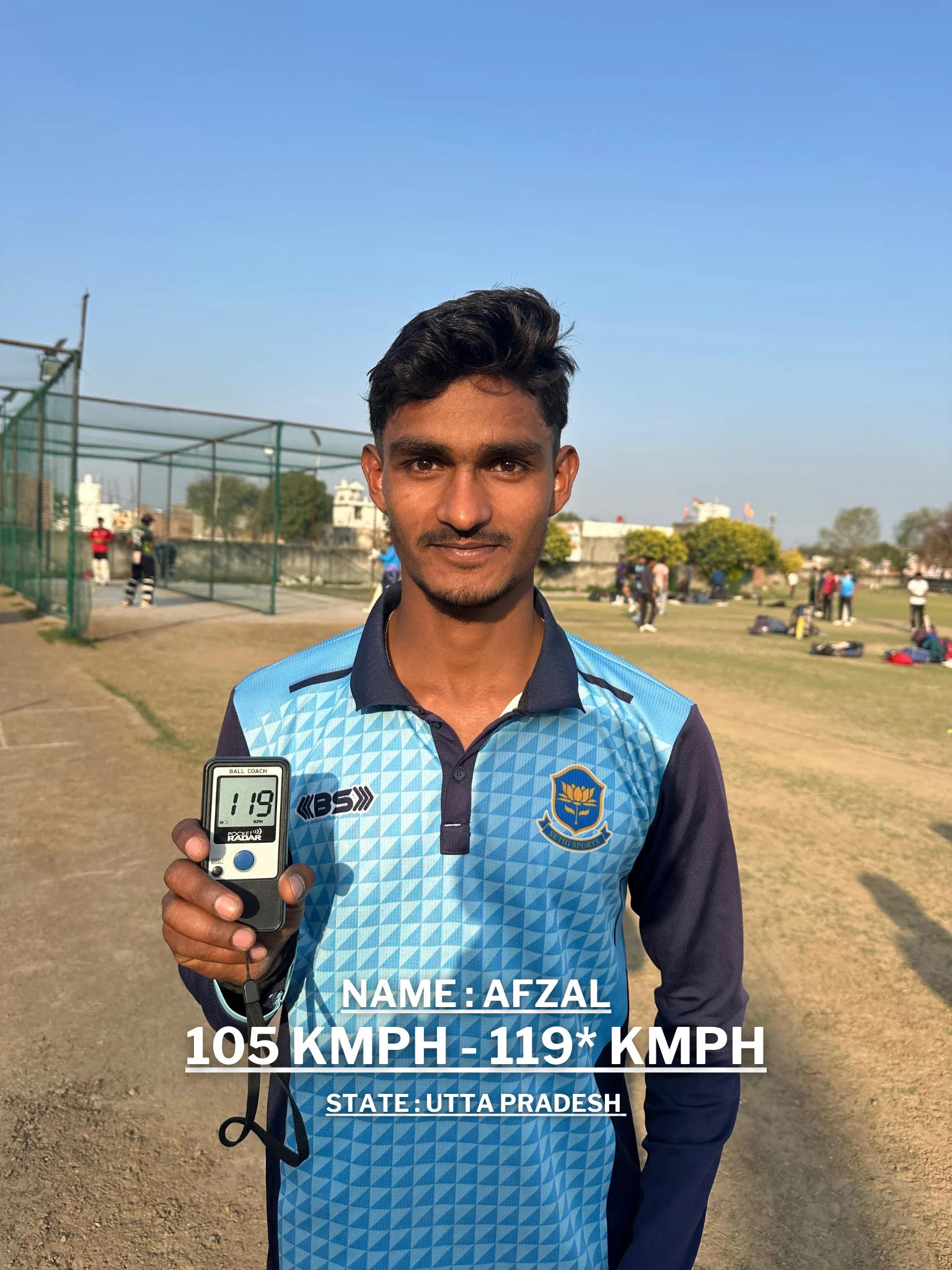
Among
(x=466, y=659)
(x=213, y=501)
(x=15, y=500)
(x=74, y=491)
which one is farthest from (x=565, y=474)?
(x=213, y=501)

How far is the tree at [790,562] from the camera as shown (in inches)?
2270

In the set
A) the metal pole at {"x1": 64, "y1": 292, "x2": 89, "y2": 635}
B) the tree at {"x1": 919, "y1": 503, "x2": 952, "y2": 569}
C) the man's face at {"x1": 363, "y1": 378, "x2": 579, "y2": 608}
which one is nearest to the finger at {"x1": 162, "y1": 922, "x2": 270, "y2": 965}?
the man's face at {"x1": 363, "y1": 378, "x2": 579, "y2": 608}

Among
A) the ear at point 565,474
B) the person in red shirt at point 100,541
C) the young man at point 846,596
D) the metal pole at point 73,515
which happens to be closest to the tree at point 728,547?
the young man at point 846,596

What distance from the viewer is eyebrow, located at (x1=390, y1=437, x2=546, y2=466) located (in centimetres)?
160

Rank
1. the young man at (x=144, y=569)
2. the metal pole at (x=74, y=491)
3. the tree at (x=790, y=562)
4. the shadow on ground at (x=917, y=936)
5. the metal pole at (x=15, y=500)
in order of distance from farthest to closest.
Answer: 1. the tree at (x=790, y=562)
2. the young man at (x=144, y=569)
3. the metal pole at (x=15, y=500)
4. the metal pole at (x=74, y=491)
5. the shadow on ground at (x=917, y=936)

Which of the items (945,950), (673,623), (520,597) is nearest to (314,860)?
(520,597)

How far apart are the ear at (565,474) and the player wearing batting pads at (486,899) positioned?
130 millimetres

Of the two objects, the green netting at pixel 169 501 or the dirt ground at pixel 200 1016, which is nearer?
the dirt ground at pixel 200 1016

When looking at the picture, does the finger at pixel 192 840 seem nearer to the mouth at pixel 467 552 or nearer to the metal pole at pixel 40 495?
the mouth at pixel 467 552

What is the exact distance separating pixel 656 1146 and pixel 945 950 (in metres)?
4.01

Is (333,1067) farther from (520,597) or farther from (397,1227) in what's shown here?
(520,597)

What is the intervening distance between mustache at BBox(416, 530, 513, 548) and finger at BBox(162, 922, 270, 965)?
0.73 m

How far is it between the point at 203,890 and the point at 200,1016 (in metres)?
2.93

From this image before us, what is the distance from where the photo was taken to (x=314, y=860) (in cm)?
158
